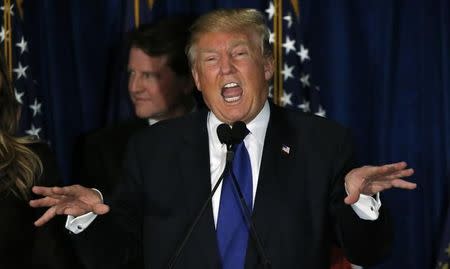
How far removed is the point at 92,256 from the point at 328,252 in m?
0.72

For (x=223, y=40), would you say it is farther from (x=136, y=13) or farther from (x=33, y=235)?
(x=136, y=13)

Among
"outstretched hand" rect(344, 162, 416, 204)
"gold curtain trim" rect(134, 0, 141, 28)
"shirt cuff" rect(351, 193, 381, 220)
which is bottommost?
"shirt cuff" rect(351, 193, 381, 220)

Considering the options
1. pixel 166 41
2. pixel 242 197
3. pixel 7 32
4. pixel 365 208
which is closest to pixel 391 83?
pixel 166 41

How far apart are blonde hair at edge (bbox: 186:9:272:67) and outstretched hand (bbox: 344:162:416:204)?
693 mm

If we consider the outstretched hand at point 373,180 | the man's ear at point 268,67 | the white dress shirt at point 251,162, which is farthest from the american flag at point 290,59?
the outstretched hand at point 373,180

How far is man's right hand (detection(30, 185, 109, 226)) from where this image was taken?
2.20 meters

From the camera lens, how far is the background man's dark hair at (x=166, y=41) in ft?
12.0

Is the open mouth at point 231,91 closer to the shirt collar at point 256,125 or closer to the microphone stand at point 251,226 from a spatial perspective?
the shirt collar at point 256,125

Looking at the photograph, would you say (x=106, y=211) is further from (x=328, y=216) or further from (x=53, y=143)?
(x=53, y=143)

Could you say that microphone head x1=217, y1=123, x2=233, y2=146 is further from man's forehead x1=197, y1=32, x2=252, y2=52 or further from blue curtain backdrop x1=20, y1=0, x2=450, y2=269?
blue curtain backdrop x1=20, y1=0, x2=450, y2=269

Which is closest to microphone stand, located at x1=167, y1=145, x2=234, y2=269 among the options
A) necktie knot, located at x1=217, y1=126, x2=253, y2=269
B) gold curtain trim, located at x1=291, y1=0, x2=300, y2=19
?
necktie knot, located at x1=217, y1=126, x2=253, y2=269

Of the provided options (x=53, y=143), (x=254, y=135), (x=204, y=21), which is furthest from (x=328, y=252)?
(x=53, y=143)

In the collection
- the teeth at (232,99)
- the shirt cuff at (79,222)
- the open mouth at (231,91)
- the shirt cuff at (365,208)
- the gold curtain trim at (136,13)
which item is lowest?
the shirt cuff at (79,222)

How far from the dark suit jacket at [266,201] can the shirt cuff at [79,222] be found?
1.0 inches
